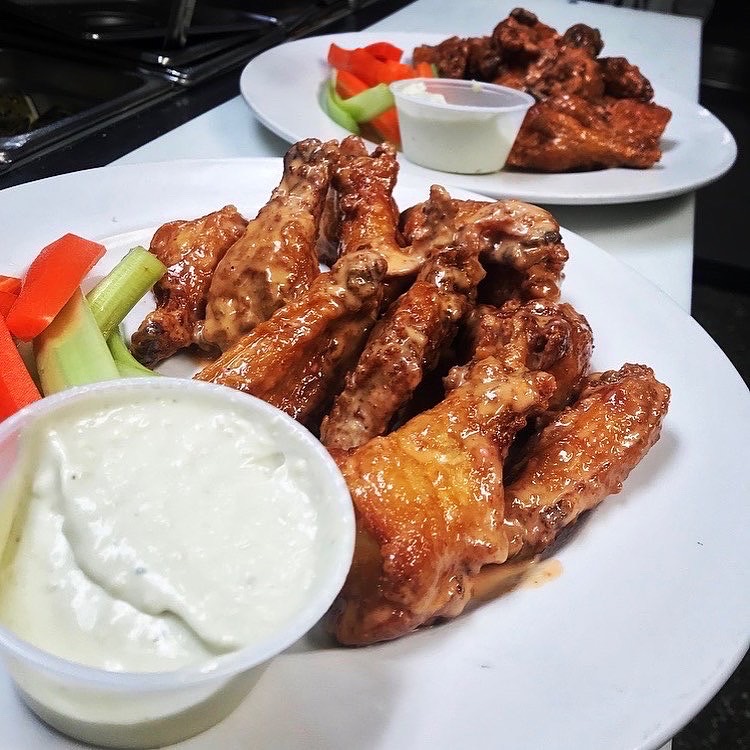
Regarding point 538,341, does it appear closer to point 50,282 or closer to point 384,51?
point 50,282

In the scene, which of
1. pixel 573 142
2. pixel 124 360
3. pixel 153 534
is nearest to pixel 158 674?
pixel 153 534

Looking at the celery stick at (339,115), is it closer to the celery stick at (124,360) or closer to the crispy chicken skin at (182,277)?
the crispy chicken skin at (182,277)

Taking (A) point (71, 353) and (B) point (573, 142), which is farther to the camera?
(B) point (573, 142)

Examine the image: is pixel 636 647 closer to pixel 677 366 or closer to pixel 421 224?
pixel 677 366

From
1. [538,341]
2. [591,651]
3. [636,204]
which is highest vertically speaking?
[538,341]

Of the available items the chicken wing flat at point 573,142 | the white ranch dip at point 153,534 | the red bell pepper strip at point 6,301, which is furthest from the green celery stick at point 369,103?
the white ranch dip at point 153,534

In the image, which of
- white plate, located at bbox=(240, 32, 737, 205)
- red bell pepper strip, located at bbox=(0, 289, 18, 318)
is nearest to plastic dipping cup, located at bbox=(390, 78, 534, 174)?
white plate, located at bbox=(240, 32, 737, 205)

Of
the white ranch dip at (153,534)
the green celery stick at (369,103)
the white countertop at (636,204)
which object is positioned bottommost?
the white countertop at (636,204)
